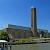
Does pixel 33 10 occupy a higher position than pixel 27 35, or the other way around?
pixel 33 10

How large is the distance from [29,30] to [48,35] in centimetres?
1854

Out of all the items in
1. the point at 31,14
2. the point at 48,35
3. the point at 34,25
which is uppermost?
the point at 31,14

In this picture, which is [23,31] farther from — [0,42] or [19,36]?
[0,42]

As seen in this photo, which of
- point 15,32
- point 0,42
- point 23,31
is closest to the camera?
point 0,42

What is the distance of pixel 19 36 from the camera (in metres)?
89.7

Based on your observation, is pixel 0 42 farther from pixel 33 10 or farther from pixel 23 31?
pixel 33 10

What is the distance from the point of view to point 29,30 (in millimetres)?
99500

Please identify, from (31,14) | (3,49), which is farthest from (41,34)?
(3,49)

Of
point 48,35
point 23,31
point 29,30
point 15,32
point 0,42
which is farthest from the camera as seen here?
point 48,35

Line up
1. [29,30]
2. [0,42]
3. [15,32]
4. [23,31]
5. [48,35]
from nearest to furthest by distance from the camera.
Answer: [0,42] → [15,32] → [23,31] → [29,30] → [48,35]

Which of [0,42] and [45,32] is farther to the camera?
[45,32]

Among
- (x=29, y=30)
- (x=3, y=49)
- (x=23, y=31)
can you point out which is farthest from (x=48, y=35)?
(x=3, y=49)

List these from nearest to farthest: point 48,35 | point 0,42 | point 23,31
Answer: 1. point 0,42
2. point 23,31
3. point 48,35

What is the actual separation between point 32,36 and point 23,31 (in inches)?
340
